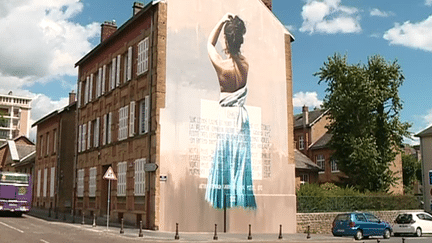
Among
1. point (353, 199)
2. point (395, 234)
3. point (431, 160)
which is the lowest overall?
point (395, 234)

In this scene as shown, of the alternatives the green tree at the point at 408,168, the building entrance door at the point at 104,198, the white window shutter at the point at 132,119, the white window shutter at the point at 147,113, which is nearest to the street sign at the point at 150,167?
the white window shutter at the point at 147,113

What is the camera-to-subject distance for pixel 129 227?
80.4 ft

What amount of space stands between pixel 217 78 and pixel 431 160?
27766mm

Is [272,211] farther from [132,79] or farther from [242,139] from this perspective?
[132,79]

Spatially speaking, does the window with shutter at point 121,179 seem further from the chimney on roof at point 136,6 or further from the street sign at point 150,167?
the chimney on roof at point 136,6

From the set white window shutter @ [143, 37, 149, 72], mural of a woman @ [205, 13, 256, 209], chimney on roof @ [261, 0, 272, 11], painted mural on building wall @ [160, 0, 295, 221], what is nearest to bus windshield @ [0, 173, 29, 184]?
white window shutter @ [143, 37, 149, 72]

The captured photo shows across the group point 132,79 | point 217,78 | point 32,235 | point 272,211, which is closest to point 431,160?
point 272,211

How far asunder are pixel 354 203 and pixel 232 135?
36.9ft

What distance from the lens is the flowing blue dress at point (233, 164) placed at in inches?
964

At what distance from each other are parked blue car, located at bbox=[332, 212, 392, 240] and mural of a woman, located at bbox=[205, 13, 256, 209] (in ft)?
15.4

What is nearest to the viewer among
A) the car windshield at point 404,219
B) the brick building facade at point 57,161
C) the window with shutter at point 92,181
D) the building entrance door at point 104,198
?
the car windshield at point 404,219

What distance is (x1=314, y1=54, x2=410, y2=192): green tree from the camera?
1526 inches

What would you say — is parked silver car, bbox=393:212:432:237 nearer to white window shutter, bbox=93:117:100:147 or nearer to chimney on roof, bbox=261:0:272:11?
chimney on roof, bbox=261:0:272:11

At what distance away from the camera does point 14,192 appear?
29.0 m
